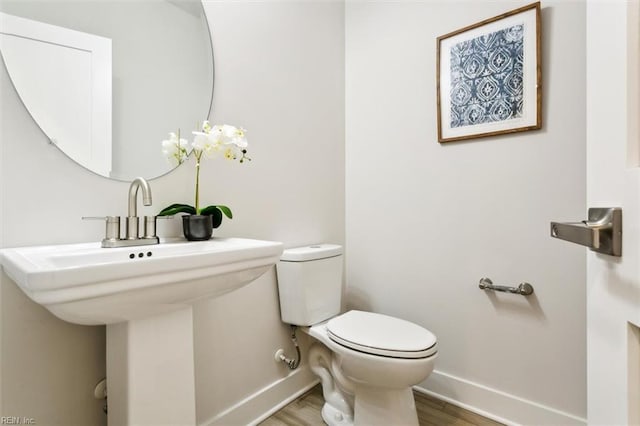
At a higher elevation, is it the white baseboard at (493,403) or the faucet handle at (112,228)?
the faucet handle at (112,228)

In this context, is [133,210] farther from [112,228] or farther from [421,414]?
[421,414]

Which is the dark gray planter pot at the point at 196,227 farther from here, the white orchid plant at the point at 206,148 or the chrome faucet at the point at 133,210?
the chrome faucet at the point at 133,210

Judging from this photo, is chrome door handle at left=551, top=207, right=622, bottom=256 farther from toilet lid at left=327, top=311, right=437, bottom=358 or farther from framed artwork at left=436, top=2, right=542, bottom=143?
framed artwork at left=436, top=2, right=542, bottom=143

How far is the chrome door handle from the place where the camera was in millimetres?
385

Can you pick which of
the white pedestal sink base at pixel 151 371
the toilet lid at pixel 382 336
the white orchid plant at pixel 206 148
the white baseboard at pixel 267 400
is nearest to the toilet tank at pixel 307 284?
the toilet lid at pixel 382 336

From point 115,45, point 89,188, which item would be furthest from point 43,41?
point 89,188

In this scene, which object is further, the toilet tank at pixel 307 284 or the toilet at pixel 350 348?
the toilet tank at pixel 307 284

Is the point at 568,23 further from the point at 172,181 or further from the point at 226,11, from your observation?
the point at 172,181

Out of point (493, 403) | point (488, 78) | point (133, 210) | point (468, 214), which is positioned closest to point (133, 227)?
point (133, 210)

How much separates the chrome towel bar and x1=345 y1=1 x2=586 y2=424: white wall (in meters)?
0.03

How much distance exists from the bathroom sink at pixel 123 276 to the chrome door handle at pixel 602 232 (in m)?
0.70

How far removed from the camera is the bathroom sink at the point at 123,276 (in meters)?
0.58

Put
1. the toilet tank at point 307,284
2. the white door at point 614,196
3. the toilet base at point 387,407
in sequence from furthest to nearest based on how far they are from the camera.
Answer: the toilet tank at point 307,284 → the toilet base at point 387,407 → the white door at point 614,196

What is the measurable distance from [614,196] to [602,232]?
47 mm
